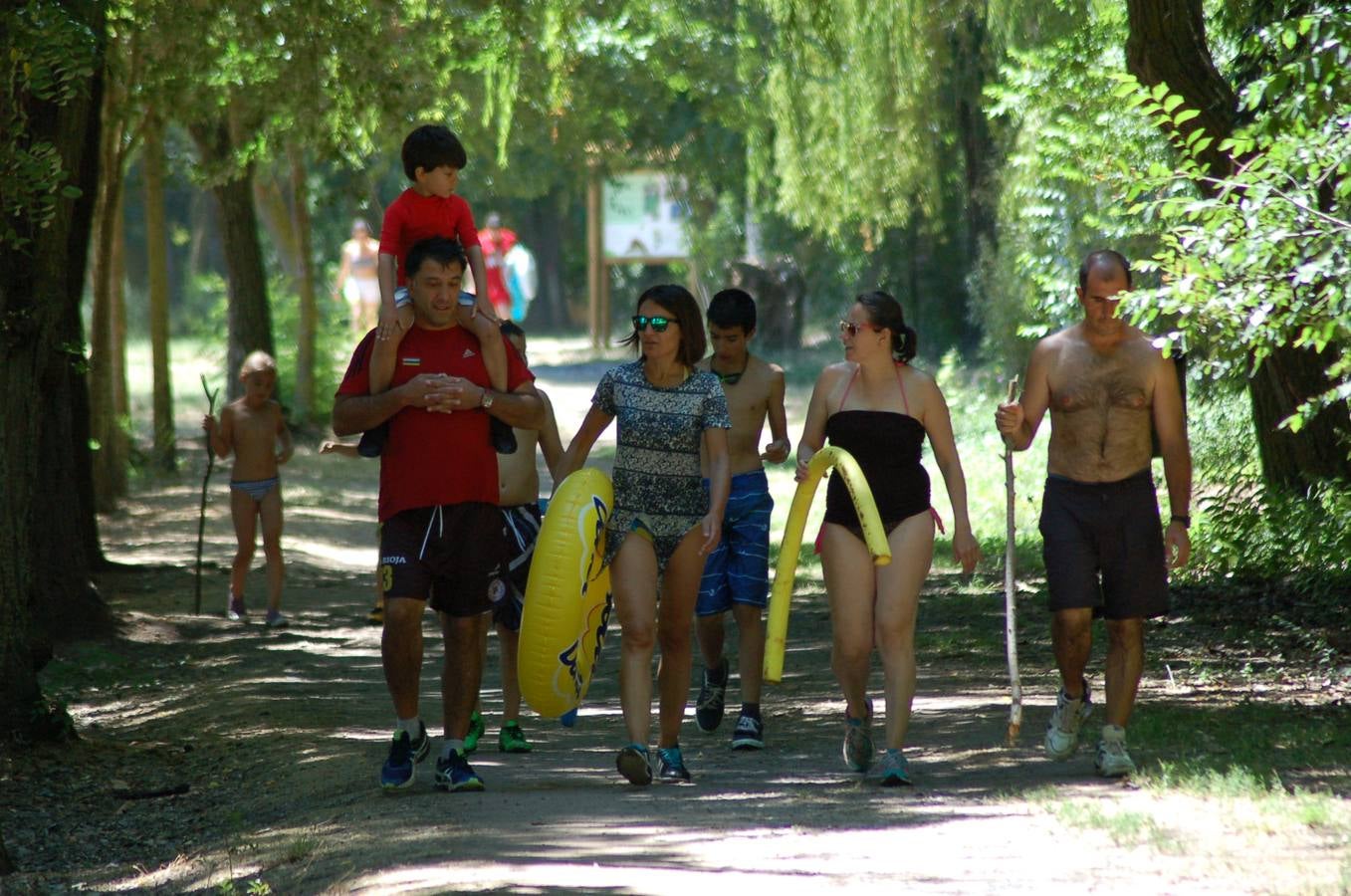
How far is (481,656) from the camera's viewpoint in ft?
24.0

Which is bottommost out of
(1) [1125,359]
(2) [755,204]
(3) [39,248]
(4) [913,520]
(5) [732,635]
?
(5) [732,635]

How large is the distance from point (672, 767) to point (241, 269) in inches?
632

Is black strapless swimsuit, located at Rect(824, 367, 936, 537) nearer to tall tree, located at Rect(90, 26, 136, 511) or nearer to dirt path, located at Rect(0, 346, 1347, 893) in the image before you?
dirt path, located at Rect(0, 346, 1347, 893)

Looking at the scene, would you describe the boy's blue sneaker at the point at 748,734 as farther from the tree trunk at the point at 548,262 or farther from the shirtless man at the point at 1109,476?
the tree trunk at the point at 548,262

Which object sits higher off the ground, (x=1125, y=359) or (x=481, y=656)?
(x=1125, y=359)

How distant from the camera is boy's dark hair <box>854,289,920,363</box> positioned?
23.8 ft

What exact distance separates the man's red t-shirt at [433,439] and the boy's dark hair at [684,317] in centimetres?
69

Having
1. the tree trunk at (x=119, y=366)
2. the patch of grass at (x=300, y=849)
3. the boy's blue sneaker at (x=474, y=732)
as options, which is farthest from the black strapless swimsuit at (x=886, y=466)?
the tree trunk at (x=119, y=366)

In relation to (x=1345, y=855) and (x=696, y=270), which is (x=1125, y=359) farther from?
(x=696, y=270)

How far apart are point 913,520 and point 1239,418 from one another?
9.77 meters

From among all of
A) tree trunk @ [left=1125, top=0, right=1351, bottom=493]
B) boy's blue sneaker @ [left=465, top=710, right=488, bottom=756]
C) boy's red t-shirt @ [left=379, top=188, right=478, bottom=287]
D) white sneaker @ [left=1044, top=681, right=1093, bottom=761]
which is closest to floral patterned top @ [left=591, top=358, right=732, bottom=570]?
boy's red t-shirt @ [left=379, top=188, right=478, bottom=287]

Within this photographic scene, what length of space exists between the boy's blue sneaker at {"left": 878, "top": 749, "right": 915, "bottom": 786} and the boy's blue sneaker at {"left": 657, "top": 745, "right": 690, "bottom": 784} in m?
0.81

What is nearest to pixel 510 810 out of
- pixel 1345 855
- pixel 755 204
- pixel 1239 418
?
pixel 1345 855

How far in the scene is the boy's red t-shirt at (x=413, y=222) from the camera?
7.51m
